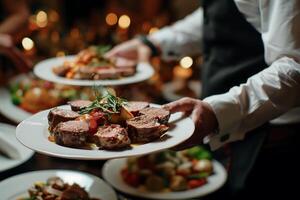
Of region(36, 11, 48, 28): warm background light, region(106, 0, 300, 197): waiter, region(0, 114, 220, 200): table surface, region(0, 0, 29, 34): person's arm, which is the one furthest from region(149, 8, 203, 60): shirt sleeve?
region(36, 11, 48, 28): warm background light

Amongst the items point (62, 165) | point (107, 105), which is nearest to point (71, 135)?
point (107, 105)

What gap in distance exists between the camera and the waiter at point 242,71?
1409 mm

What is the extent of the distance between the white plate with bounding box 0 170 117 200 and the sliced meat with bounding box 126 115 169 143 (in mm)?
361

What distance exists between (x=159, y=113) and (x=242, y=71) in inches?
22.8

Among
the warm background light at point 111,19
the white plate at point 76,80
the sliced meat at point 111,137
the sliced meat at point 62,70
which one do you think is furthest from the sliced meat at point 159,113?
the warm background light at point 111,19

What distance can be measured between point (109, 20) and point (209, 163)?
200 centimetres

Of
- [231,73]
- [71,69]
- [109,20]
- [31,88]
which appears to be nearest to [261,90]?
[231,73]

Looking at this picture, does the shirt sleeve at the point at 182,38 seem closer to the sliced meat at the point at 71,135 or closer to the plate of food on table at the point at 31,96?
the plate of food on table at the point at 31,96

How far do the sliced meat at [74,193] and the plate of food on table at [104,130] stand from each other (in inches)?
10.5

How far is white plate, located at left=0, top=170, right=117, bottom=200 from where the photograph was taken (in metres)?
1.56

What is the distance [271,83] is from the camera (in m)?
1.42

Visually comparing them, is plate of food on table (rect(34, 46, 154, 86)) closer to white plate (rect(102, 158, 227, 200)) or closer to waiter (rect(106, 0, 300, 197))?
waiter (rect(106, 0, 300, 197))

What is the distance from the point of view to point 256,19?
1.56m

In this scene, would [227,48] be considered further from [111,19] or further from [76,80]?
[111,19]
